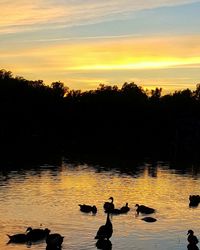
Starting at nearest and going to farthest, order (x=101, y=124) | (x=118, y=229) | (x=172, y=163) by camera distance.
Result: (x=118, y=229) < (x=172, y=163) < (x=101, y=124)

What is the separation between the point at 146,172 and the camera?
77.7 m

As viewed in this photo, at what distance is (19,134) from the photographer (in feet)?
486

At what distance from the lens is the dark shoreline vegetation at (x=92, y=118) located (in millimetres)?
146000

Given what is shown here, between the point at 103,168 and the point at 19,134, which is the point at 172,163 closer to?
the point at 103,168

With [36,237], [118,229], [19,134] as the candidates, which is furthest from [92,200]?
[19,134]

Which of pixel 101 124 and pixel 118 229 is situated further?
pixel 101 124

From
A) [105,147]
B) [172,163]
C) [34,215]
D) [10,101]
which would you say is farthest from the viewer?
[10,101]

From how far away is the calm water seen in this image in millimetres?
39344

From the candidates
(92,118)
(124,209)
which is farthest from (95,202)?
(92,118)

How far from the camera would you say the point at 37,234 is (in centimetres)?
3834

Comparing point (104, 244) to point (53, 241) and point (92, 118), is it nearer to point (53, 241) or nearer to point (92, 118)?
point (53, 241)

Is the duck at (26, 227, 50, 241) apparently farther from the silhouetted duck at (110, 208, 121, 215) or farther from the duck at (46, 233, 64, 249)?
the silhouetted duck at (110, 208, 121, 215)

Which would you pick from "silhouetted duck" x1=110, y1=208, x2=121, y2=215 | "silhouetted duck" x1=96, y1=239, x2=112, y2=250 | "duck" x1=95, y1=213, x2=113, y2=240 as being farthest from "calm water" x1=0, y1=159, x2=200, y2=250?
"silhouetted duck" x1=110, y1=208, x2=121, y2=215

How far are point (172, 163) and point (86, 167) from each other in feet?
48.3
